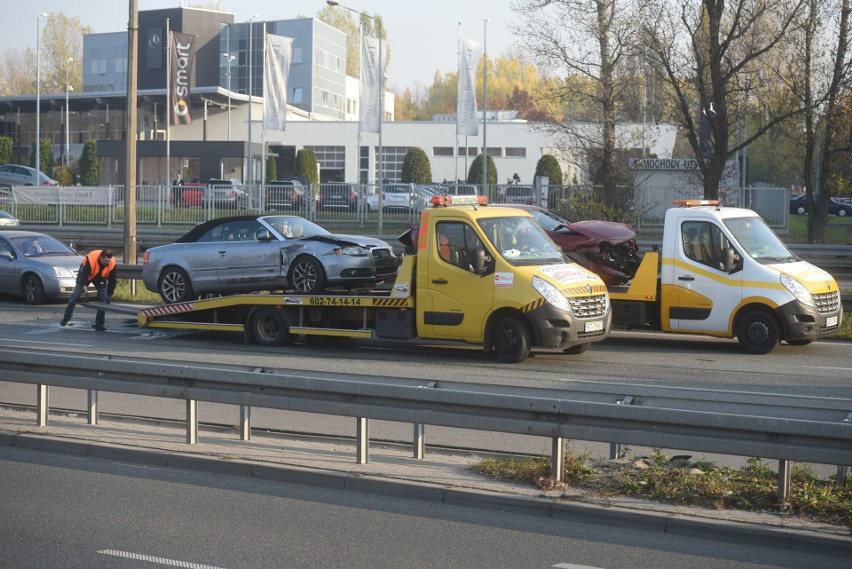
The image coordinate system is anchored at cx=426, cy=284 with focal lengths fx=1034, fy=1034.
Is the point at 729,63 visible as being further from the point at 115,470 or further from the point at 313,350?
the point at 115,470

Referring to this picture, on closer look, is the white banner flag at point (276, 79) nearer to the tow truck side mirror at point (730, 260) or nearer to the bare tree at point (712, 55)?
the bare tree at point (712, 55)

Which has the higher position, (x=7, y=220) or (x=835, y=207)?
(x=835, y=207)

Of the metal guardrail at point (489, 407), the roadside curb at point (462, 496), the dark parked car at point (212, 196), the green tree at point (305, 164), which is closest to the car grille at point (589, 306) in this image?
the metal guardrail at point (489, 407)

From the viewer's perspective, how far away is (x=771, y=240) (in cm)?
1539

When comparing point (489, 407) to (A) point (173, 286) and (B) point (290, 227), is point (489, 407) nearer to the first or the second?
(B) point (290, 227)

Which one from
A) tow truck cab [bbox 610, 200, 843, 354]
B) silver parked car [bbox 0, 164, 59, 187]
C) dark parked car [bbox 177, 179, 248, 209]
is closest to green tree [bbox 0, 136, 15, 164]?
silver parked car [bbox 0, 164, 59, 187]

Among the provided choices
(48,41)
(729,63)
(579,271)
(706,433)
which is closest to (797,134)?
(729,63)

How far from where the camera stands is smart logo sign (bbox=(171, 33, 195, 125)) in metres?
58.7

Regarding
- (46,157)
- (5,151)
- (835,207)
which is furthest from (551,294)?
(46,157)

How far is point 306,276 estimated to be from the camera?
16016mm

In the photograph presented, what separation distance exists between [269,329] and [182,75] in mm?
47306

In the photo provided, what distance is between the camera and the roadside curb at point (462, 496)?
21.7ft

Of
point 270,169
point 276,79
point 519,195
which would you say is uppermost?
point 276,79

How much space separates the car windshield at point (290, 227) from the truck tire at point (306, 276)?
0.69m
